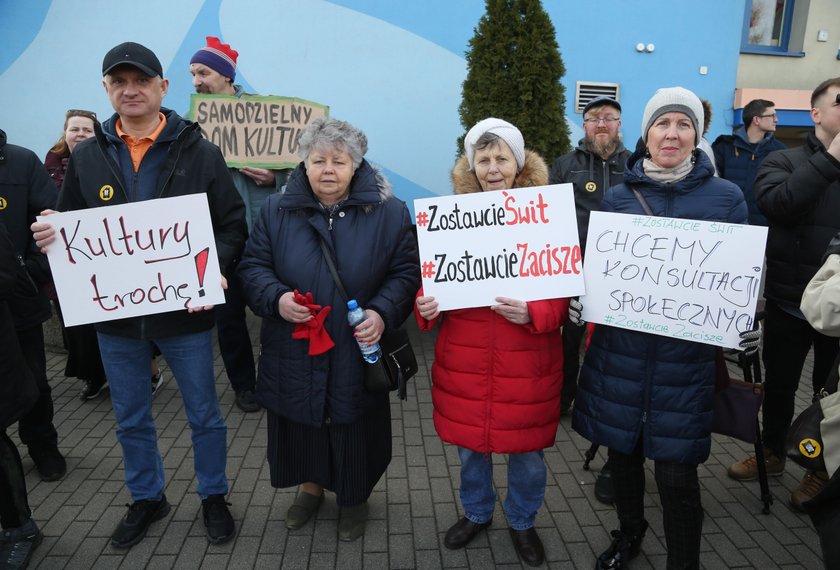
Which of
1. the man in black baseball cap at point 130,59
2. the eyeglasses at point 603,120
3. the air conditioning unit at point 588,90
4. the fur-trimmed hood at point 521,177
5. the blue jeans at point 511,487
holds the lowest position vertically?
the blue jeans at point 511,487

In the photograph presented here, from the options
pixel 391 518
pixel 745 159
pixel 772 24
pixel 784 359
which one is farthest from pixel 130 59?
pixel 772 24

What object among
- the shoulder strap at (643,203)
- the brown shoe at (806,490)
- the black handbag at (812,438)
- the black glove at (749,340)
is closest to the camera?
the black handbag at (812,438)

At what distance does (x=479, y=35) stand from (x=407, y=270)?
3335 mm

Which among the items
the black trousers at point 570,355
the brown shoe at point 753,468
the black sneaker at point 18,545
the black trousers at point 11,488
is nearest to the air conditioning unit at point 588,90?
the black trousers at point 570,355

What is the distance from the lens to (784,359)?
326cm

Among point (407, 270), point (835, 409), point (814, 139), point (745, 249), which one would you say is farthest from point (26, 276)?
point (814, 139)

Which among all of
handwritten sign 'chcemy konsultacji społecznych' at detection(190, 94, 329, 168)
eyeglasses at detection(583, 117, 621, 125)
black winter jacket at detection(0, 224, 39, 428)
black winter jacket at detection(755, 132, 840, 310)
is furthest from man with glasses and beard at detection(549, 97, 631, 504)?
black winter jacket at detection(0, 224, 39, 428)

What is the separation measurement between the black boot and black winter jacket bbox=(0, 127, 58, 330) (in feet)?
10.3

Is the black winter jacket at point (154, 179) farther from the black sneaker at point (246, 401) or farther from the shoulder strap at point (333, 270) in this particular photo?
the black sneaker at point (246, 401)

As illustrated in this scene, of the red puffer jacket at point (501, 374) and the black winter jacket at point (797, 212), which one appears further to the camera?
the black winter jacket at point (797, 212)

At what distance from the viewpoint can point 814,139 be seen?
3.00 metres

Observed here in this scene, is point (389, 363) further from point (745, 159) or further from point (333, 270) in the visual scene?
Result: point (745, 159)

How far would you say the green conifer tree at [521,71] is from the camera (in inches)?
195

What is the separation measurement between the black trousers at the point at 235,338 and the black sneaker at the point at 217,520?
1.27 m
